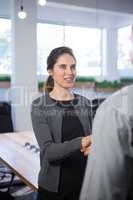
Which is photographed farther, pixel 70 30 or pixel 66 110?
pixel 70 30

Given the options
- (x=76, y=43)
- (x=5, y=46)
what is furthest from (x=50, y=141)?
(x=76, y=43)

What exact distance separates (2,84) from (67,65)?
409 centimetres

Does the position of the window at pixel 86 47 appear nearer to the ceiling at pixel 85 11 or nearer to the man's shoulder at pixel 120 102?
the ceiling at pixel 85 11

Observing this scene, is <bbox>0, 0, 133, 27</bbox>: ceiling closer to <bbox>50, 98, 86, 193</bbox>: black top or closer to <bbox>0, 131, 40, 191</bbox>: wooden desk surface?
<bbox>0, 131, 40, 191</bbox>: wooden desk surface

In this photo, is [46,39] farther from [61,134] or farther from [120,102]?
[120,102]

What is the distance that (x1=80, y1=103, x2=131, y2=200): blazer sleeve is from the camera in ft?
2.08

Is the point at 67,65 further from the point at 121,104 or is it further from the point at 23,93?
the point at 23,93

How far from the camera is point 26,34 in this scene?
16.6 ft

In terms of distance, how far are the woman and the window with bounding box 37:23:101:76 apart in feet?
14.9

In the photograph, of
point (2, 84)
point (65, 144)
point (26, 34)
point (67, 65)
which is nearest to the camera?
point (65, 144)

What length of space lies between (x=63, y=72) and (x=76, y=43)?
5.32 m

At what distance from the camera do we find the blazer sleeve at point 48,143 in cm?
138

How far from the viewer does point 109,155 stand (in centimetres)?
65

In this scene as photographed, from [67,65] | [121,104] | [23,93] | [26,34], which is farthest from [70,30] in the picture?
[121,104]
